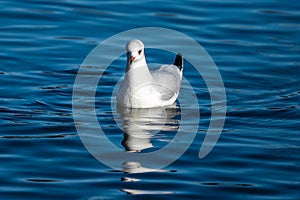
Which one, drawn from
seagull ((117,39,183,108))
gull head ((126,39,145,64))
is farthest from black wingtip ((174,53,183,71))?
gull head ((126,39,145,64))

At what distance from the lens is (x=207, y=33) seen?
14.9 meters

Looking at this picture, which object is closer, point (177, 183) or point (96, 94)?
point (177, 183)

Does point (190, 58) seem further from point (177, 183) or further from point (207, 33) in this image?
point (177, 183)

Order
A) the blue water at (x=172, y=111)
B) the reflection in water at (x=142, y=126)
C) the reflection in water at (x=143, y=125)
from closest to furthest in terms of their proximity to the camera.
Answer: the blue water at (x=172, y=111) → the reflection in water at (x=142, y=126) → the reflection in water at (x=143, y=125)

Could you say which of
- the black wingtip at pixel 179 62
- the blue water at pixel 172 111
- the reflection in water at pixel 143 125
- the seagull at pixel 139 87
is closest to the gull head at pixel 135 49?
the seagull at pixel 139 87

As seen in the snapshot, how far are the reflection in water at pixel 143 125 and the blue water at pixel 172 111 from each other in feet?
0.28

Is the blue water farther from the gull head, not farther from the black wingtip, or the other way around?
the gull head

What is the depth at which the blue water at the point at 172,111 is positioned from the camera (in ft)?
28.2

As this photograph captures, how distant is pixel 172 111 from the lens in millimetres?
11344

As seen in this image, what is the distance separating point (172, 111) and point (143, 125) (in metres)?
0.81

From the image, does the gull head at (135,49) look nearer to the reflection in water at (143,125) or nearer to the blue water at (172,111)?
the reflection in water at (143,125)

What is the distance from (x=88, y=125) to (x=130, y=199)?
2.46 m

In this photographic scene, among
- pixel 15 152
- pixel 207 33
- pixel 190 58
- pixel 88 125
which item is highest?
pixel 207 33

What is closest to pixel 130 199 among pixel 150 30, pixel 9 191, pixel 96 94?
pixel 9 191
